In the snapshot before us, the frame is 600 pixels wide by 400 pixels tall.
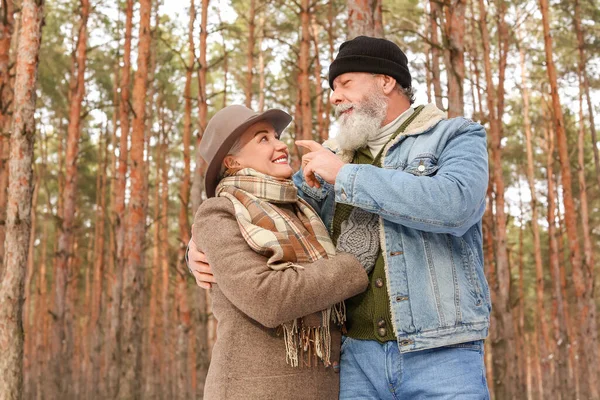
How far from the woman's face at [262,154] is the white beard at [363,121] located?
0.25 meters

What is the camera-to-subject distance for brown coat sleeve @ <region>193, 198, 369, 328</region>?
1.86 meters

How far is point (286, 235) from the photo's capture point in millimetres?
2031

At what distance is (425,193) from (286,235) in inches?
18.7

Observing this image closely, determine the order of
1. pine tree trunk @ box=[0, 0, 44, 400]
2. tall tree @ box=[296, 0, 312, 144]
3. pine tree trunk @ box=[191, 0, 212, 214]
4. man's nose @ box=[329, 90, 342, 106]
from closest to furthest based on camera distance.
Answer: man's nose @ box=[329, 90, 342, 106], pine tree trunk @ box=[0, 0, 44, 400], pine tree trunk @ box=[191, 0, 212, 214], tall tree @ box=[296, 0, 312, 144]

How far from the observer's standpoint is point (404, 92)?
8.09ft

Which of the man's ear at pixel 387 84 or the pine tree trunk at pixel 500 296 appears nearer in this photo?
the man's ear at pixel 387 84

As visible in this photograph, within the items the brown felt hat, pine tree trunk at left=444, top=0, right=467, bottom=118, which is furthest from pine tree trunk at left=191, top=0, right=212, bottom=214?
the brown felt hat

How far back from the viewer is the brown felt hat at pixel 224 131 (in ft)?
7.53

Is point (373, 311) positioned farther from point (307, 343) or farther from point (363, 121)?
point (363, 121)

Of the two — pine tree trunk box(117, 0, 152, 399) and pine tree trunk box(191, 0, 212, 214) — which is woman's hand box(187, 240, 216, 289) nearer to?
pine tree trunk box(191, 0, 212, 214)

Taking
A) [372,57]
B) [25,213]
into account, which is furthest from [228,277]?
[25,213]

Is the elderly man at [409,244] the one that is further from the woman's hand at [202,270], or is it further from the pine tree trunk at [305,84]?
the pine tree trunk at [305,84]

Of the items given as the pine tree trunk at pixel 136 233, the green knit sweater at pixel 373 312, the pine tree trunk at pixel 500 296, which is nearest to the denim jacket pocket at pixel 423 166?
the green knit sweater at pixel 373 312

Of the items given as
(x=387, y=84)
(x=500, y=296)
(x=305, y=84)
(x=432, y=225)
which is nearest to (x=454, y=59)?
(x=387, y=84)
